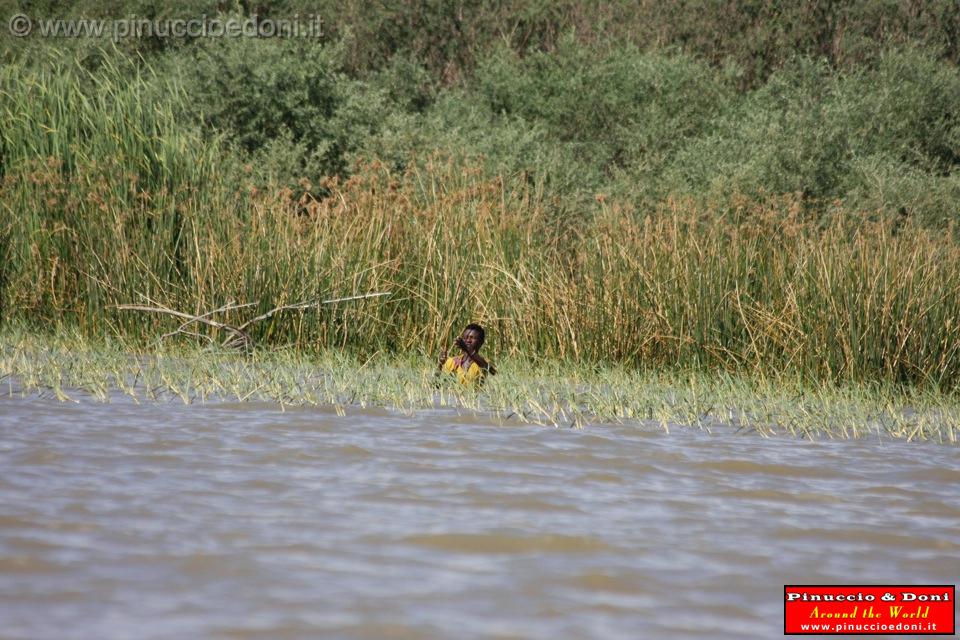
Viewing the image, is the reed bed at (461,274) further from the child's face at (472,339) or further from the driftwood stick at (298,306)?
the child's face at (472,339)

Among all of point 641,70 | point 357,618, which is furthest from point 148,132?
point 641,70

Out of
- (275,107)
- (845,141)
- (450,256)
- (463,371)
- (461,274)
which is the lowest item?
(463,371)

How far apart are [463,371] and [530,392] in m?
0.76

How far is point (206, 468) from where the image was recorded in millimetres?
4363

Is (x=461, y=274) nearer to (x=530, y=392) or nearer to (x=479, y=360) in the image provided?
(x=479, y=360)

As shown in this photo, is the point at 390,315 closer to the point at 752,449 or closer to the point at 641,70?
the point at 752,449

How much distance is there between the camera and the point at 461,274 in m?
9.00

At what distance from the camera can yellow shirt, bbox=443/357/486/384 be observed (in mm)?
7117

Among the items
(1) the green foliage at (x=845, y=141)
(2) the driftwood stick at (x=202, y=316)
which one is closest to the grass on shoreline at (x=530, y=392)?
(2) the driftwood stick at (x=202, y=316)

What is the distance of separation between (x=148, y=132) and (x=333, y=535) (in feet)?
25.9

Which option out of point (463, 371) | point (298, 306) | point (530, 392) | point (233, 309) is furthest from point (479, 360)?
point (233, 309)

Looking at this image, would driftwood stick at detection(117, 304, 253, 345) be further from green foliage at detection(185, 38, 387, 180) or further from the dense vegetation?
green foliage at detection(185, 38, 387, 180)

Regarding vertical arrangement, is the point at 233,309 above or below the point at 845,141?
below

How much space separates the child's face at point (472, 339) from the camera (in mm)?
7617
